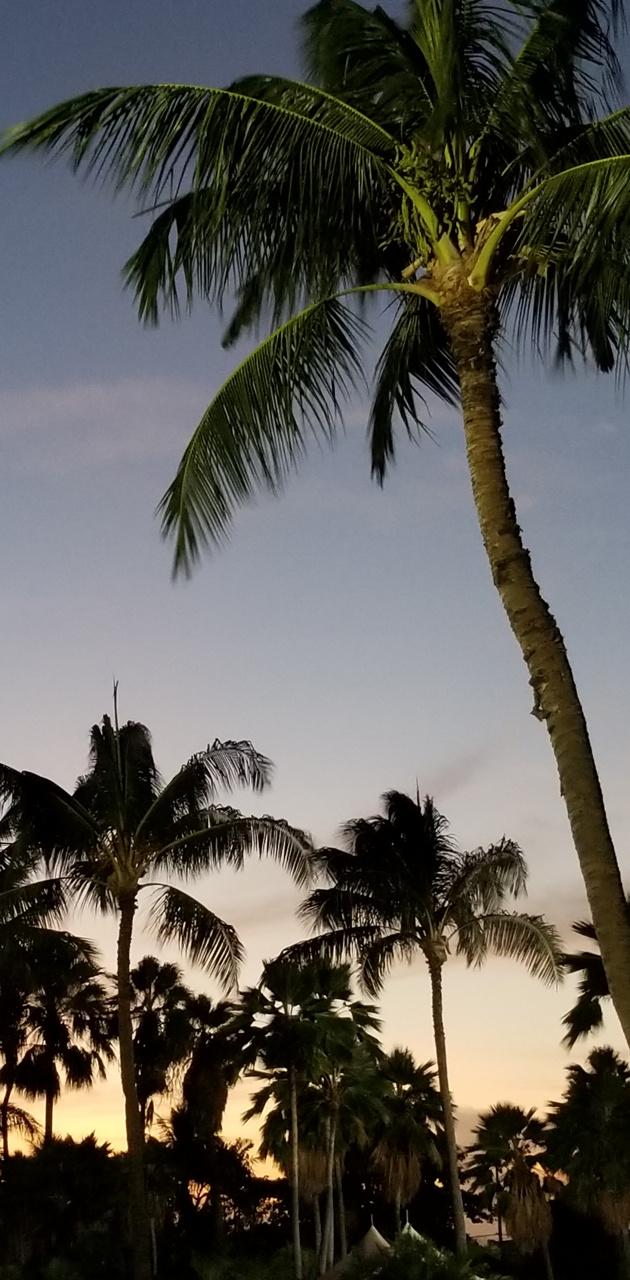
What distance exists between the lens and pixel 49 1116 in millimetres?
39562

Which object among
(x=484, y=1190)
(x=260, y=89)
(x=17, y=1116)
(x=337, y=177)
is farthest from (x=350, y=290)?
(x=17, y=1116)

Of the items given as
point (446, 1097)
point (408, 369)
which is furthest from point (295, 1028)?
point (408, 369)

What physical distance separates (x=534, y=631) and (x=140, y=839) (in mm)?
20401

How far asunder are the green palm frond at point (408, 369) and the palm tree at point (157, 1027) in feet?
97.1

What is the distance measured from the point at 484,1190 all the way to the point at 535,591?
34127 millimetres

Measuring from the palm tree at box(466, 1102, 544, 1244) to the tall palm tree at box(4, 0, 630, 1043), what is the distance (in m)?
31.7

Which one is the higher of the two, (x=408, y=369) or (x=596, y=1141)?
(x=408, y=369)

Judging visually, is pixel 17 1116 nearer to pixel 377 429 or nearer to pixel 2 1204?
pixel 2 1204

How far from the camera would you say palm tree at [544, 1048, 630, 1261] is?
99.2 feet

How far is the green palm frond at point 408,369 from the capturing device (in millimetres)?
11656

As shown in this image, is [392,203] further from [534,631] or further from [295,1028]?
[295,1028]

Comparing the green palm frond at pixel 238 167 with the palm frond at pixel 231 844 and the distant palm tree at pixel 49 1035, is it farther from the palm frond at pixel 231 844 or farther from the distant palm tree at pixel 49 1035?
the distant palm tree at pixel 49 1035

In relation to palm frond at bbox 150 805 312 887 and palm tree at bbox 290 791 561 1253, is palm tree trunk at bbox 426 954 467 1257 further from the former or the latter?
palm frond at bbox 150 805 312 887

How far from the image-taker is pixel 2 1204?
34906 millimetres
